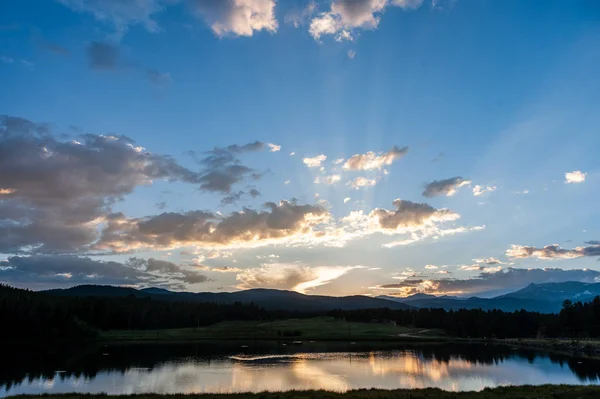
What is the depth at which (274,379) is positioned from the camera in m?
49.2

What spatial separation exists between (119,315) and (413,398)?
5875 inches

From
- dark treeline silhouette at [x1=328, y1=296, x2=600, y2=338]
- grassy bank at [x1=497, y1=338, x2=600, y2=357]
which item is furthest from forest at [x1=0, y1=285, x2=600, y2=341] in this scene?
grassy bank at [x1=497, y1=338, x2=600, y2=357]

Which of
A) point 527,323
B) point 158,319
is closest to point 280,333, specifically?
point 158,319

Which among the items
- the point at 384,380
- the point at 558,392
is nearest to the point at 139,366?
the point at 384,380

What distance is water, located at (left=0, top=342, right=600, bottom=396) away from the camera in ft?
144

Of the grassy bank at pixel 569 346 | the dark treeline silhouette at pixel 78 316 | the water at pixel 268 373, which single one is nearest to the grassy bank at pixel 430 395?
the water at pixel 268 373

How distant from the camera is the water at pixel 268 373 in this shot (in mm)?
43875

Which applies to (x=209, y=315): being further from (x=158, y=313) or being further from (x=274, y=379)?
(x=274, y=379)

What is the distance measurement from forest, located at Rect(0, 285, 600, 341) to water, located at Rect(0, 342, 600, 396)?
4161cm

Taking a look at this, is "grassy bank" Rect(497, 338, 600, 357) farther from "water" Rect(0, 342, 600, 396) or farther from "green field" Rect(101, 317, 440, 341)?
"green field" Rect(101, 317, 440, 341)

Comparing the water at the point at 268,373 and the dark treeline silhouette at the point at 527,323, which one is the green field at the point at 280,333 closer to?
the dark treeline silhouette at the point at 527,323

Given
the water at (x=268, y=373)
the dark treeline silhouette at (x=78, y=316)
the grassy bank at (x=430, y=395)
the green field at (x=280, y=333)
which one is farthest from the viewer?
the green field at (x=280, y=333)

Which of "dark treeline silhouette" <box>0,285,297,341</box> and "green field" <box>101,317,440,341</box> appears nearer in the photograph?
"dark treeline silhouette" <box>0,285,297,341</box>

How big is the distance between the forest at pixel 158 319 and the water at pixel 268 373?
4161cm
